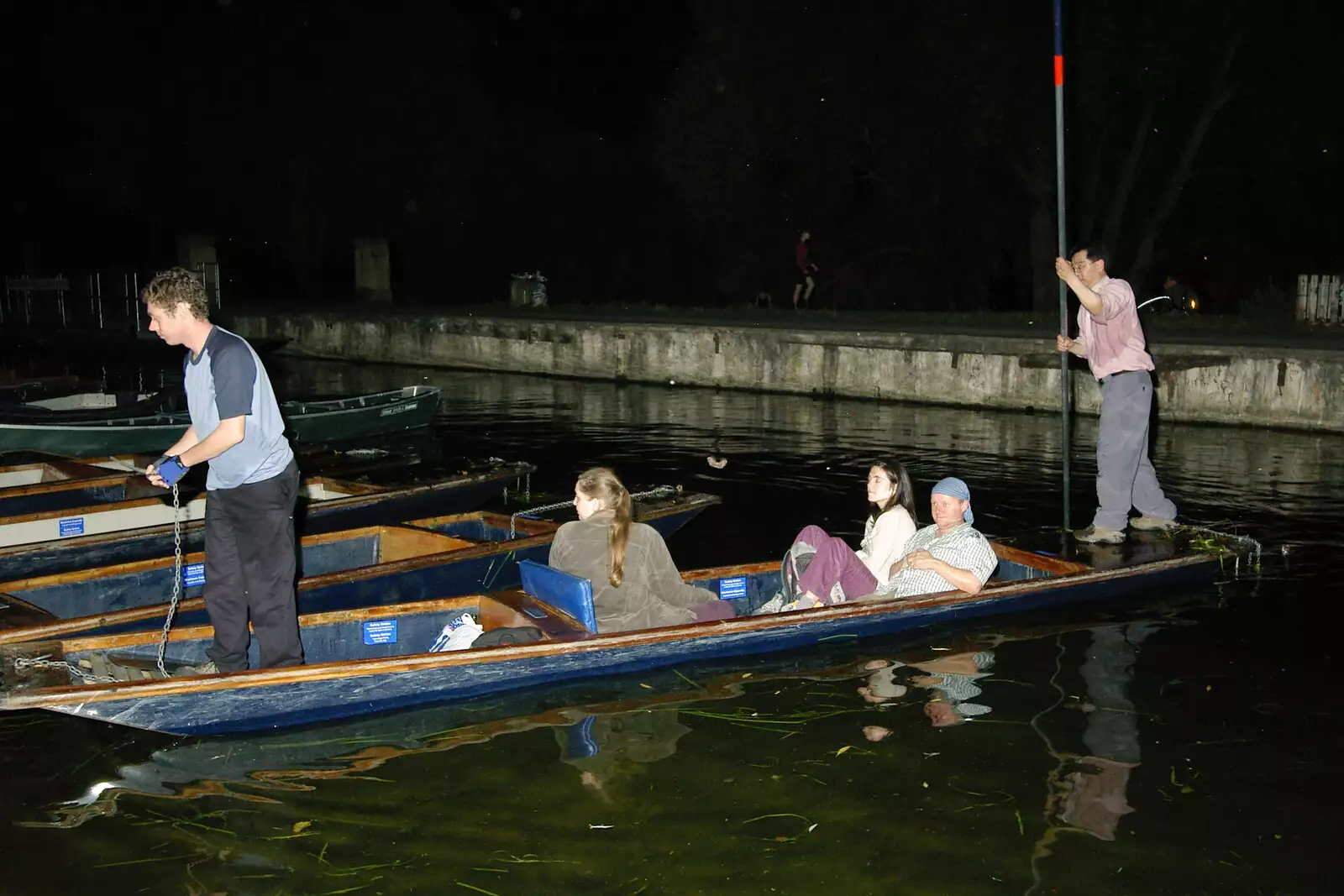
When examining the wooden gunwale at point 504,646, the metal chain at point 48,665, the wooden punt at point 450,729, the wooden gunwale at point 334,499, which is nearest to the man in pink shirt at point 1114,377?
the wooden gunwale at point 504,646

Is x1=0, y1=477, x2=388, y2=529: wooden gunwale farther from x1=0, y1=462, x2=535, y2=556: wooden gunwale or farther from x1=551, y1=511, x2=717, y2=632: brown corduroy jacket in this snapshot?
x1=551, y1=511, x2=717, y2=632: brown corduroy jacket

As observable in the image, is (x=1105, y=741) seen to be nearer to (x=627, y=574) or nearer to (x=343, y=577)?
(x=627, y=574)

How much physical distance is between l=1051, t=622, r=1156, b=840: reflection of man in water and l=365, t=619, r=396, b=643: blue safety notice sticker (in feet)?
11.5

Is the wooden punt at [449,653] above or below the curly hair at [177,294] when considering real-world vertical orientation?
below

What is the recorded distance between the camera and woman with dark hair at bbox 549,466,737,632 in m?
6.93

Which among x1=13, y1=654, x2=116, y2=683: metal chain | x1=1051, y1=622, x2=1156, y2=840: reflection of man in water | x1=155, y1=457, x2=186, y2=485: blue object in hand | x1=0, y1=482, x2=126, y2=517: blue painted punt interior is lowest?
x1=1051, y1=622, x2=1156, y2=840: reflection of man in water

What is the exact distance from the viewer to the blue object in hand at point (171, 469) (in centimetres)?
594

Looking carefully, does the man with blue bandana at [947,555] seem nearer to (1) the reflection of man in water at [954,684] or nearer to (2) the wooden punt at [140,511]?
(1) the reflection of man in water at [954,684]

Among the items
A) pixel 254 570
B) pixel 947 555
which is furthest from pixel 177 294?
pixel 947 555

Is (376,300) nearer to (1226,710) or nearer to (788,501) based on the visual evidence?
(788,501)

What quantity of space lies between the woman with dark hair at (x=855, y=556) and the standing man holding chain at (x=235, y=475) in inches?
113

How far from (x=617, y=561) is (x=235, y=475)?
6.39 ft

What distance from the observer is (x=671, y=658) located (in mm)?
7336

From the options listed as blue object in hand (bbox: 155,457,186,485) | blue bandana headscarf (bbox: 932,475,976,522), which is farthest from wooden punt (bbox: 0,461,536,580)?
blue bandana headscarf (bbox: 932,475,976,522)
